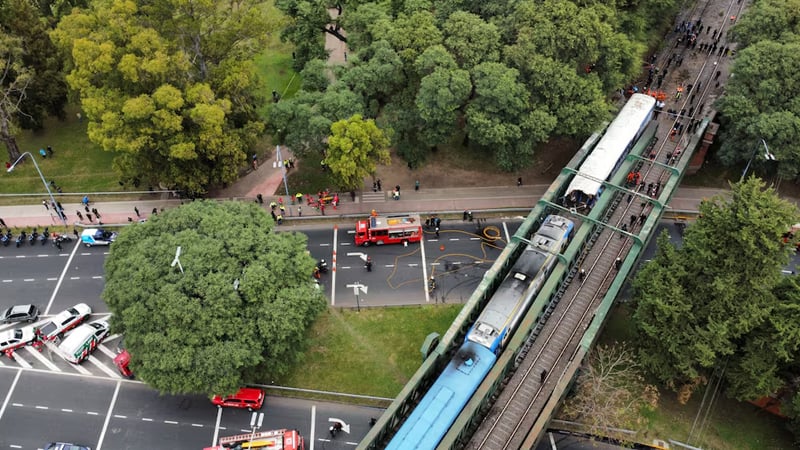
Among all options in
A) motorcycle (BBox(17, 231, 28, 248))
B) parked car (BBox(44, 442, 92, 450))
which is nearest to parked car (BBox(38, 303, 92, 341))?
parked car (BBox(44, 442, 92, 450))

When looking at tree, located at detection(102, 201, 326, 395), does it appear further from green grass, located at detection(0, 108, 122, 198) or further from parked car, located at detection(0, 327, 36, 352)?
green grass, located at detection(0, 108, 122, 198)

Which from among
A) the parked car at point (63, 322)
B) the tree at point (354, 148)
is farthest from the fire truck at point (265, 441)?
the tree at point (354, 148)

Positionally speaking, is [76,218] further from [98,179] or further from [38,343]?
[38,343]

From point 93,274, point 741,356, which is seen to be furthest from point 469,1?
point 93,274

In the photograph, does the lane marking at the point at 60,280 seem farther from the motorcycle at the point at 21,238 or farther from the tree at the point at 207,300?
the tree at the point at 207,300

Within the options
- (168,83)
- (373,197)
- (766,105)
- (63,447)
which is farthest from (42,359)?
(766,105)
